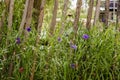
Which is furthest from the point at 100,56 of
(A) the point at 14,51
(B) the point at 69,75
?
(A) the point at 14,51

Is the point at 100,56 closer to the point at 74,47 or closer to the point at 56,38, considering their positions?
the point at 74,47

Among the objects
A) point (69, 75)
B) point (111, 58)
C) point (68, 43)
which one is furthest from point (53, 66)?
point (111, 58)

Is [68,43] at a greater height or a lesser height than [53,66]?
greater

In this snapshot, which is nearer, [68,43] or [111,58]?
[111,58]

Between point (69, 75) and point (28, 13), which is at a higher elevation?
point (28, 13)

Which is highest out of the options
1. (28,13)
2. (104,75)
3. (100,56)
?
(28,13)

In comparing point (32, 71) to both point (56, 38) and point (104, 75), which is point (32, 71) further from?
point (104, 75)

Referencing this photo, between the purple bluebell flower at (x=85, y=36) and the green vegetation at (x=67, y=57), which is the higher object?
the purple bluebell flower at (x=85, y=36)

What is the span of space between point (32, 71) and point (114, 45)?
65cm

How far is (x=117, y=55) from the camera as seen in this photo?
7.12 feet

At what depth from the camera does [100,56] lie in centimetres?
216

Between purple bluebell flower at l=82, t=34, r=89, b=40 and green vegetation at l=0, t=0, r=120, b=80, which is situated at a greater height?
purple bluebell flower at l=82, t=34, r=89, b=40

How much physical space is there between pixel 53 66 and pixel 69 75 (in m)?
0.14

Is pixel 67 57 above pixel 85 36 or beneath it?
beneath
